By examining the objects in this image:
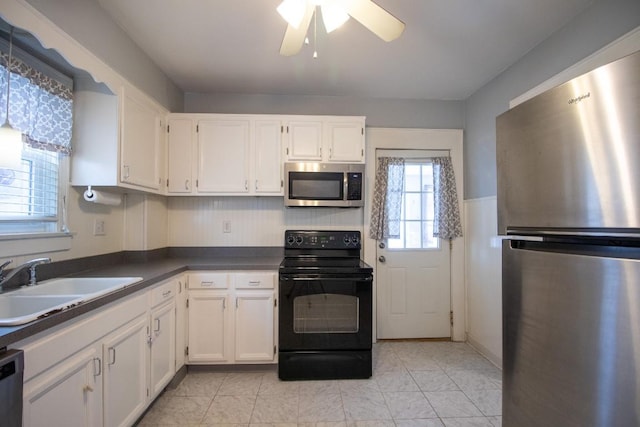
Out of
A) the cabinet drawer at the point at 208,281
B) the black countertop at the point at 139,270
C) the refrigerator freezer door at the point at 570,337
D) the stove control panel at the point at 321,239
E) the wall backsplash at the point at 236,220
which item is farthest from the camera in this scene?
the wall backsplash at the point at 236,220

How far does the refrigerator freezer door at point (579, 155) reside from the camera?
2.33 feet

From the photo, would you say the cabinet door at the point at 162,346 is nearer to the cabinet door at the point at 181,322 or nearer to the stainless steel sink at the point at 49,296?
the cabinet door at the point at 181,322

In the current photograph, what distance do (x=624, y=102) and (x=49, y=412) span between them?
2024mm

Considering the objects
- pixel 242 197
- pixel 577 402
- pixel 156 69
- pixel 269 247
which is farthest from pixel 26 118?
pixel 577 402

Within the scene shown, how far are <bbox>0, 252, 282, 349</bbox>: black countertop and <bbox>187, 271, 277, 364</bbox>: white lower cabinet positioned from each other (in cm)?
8

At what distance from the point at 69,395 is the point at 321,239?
1915mm

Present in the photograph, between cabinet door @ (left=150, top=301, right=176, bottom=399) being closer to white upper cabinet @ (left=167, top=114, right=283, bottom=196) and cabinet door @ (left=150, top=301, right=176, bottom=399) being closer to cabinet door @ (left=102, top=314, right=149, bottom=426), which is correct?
cabinet door @ (left=102, top=314, right=149, bottom=426)

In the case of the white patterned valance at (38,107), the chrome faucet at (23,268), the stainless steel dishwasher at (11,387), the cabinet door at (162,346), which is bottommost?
the cabinet door at (162,346)

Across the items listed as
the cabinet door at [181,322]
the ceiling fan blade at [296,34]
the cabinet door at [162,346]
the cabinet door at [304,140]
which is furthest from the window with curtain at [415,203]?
the cabinet door at [162,346]

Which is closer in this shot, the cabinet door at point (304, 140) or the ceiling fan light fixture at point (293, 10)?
the ceiling fan light fixture at point (293, 10)

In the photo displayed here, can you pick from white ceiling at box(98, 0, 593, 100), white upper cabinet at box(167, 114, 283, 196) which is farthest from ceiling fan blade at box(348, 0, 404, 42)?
white upper cabinet at box(167, 114, 283, 196)

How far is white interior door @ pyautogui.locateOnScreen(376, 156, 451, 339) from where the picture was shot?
2.98 meters

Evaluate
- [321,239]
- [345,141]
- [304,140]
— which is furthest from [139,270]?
[345,141]

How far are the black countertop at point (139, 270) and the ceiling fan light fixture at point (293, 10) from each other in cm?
149
